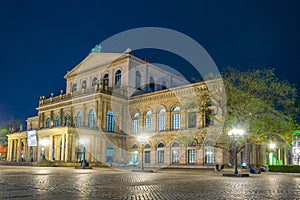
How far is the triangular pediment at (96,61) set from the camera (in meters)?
51.4

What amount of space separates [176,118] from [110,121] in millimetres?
10538

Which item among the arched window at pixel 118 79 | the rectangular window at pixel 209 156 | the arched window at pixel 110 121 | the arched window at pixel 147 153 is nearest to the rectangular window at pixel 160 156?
the arched window at pixel 147 153

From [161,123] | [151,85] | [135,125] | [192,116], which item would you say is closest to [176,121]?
[161,123]

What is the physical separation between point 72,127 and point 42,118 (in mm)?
14415

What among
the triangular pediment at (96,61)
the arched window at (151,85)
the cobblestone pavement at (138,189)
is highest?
the triangular pediment at (96,61)

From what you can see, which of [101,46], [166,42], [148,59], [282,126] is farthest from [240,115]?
[101,46]

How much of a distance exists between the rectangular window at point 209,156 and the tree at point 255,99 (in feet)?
36.3

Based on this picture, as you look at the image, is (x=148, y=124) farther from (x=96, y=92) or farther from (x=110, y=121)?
(x=96, y=92)

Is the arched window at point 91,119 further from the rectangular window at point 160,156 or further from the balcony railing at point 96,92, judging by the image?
the rectangular window at point 160,156

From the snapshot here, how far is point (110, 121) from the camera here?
47188mm

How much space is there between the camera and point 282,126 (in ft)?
88.2

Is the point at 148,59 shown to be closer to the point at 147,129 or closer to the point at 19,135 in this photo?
the point at 147,129

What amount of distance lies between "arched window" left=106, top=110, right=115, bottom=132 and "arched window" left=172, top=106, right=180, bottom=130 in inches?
389

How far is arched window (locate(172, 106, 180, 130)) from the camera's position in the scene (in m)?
42.9
